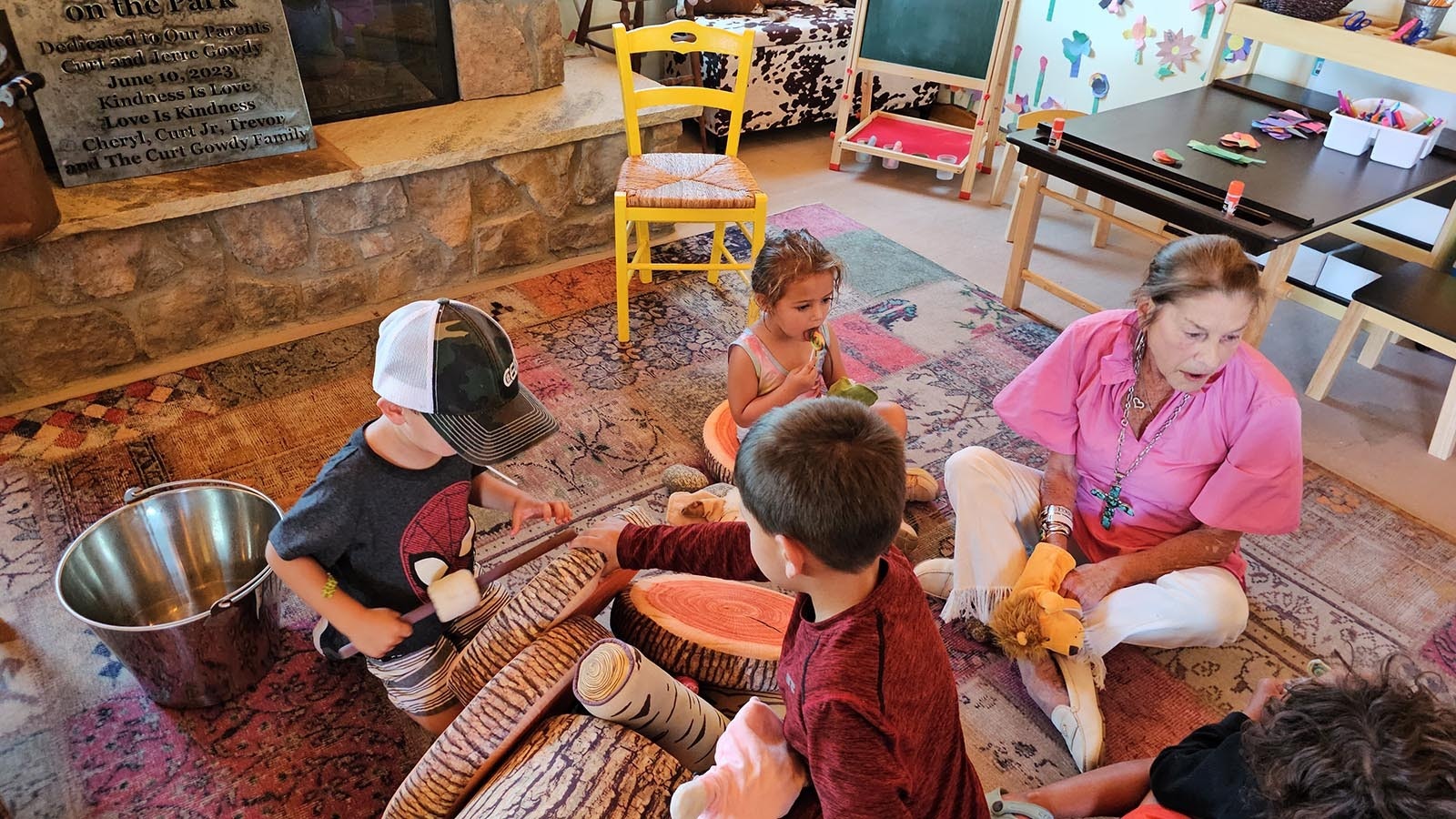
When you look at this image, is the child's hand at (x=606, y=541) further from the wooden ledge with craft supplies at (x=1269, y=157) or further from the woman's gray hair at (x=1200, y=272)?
the wooden ledge with craft supplies at (x=1269, y=157)

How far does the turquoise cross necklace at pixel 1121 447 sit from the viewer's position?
1.77 metres

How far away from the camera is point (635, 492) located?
2.26 meters

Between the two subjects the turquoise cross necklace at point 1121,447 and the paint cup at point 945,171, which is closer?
the turquoise cross necklace at point 1121,447

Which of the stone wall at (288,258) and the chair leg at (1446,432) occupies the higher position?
the stone wall at (288,258)

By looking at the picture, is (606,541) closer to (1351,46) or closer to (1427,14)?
(1351,46)

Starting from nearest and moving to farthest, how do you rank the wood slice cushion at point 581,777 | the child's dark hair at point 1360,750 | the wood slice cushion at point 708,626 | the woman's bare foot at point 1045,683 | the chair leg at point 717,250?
the child's dark hair at point 1360,750 < the wood slice cushion at point 581,777 < the wood slice cushion at point 708,626 < the woman's bare foot at point 1045,683 < the chair leg at point 717,250

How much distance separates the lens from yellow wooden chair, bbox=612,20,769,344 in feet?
8.73

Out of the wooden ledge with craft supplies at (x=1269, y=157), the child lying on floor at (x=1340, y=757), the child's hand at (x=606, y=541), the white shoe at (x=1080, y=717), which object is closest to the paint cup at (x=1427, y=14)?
the wooden ledge with craft supplies at (x=1269, y=157)

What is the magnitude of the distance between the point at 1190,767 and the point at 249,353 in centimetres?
256

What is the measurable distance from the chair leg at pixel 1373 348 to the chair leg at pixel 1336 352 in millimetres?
217

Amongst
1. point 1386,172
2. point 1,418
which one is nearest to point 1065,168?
point 1386,172

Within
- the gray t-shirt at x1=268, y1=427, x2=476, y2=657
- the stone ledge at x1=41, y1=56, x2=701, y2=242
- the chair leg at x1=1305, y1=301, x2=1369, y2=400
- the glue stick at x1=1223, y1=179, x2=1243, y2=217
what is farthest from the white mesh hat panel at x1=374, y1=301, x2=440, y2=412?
the chair leg at x1=1305, y1=301, x2=1369, y2=400

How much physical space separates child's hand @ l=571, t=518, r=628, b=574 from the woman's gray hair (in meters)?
1.02

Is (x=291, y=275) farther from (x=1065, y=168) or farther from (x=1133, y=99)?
(x=1133, y=99)
